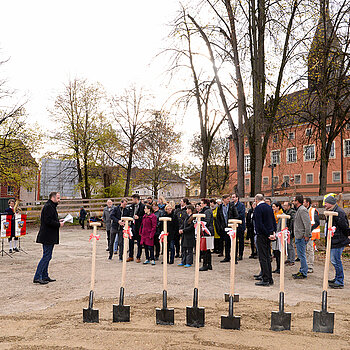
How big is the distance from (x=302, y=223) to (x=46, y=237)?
20.2ft

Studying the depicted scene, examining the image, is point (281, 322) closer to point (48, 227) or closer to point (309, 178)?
point (48, 227)

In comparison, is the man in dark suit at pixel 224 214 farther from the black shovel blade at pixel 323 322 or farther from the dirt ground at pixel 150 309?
the black shovel blade at pixel 323 322

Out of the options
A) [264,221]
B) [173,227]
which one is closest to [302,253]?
[264,221]

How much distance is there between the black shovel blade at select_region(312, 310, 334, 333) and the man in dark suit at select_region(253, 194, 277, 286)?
3091 millimetres

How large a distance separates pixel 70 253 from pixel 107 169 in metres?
21.9

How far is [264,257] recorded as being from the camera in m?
8.33

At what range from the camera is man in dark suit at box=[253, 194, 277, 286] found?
8250 mm

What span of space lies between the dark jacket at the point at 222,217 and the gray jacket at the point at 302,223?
6.94 feet

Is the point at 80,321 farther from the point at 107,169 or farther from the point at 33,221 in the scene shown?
the point at 107,169

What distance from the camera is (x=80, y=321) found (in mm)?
5543

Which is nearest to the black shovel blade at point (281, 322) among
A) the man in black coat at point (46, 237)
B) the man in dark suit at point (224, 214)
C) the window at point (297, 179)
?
the man in black coat at point (46, 237)

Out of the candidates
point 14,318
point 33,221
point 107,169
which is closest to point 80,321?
point 14,318

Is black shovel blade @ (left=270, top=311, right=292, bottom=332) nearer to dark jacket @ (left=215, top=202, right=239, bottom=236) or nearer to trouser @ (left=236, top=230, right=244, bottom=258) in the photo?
dark jacket @ (left=215, top=202, right=239, bottom=236)

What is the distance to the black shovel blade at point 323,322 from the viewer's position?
506cm
